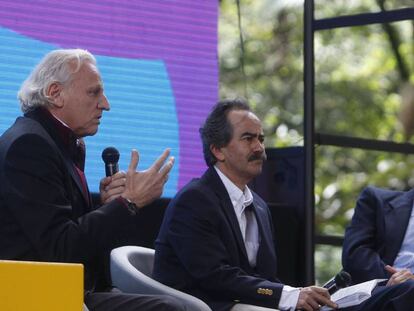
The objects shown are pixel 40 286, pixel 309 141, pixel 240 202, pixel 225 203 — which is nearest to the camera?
pixel 40 286

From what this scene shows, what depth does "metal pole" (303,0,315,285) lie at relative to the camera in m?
Result: 6.48

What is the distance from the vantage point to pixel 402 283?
4.79 m

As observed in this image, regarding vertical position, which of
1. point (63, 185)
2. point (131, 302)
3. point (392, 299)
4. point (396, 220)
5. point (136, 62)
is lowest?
point (392, 299)

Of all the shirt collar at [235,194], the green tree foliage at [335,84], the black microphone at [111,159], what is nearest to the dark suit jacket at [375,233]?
the shirt collar at [235,194]

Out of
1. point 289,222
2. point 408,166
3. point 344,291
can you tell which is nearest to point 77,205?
point 344,291

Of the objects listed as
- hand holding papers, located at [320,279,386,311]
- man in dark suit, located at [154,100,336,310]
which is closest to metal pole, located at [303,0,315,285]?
man in dark suit, located at [154,100,336,310]

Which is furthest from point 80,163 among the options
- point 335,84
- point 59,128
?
point 335,84

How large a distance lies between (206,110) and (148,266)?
1.38 m

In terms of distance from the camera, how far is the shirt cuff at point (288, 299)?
4.76 metres

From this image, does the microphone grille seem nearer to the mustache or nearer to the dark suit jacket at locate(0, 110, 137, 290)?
the dark suit jacket at locate(0, 110, 137, 290)

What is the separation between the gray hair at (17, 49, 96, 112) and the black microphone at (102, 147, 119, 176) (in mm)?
306

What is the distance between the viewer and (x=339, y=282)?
4832mm

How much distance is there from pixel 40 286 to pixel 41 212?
46 centimetres

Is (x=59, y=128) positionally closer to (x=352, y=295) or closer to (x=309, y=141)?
(x=352, y=295)
